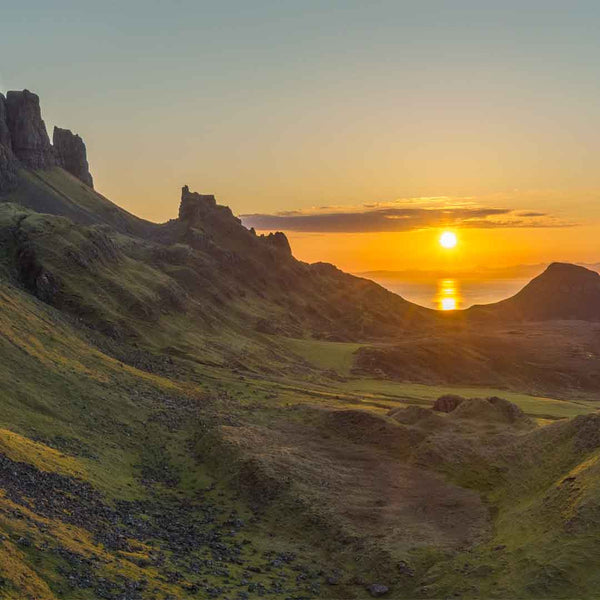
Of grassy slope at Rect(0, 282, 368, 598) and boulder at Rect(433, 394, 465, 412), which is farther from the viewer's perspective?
boulder at Rect(433, 394, 465, 412)

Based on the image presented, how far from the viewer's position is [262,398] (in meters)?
130

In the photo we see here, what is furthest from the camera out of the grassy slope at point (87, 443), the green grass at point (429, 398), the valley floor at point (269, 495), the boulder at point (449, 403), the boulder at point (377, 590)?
the green grass at point (429, 398)

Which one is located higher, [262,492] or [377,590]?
[262,492]

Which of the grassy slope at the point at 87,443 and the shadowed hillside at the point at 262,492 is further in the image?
the shadowed hillside at the point at 262,492

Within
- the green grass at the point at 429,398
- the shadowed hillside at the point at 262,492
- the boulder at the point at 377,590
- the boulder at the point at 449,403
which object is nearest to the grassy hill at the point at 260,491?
the shadowed hillside at the point at 262,492

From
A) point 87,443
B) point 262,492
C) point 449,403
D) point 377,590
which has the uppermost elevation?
point 449,403

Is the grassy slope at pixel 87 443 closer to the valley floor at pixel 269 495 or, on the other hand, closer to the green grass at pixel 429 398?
the valley floor at pixel 269 495

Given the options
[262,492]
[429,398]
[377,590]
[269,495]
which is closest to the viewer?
[377,590]

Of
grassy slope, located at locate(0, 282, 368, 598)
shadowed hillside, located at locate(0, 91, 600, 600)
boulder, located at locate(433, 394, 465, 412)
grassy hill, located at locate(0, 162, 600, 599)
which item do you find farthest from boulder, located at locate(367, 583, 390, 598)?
boulder, located at locate(433, 394, 465, 412)

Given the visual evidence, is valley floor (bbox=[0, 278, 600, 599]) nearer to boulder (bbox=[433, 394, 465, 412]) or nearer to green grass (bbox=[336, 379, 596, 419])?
boulder (bbox=[433, 394, 465, 412])

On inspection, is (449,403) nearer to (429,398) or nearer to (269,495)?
(269,495)

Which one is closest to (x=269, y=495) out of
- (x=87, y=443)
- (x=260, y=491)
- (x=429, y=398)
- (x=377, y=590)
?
(x=260, y=491)

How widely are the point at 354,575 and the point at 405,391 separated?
132 metres

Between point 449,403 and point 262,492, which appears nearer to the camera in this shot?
point 262,492
